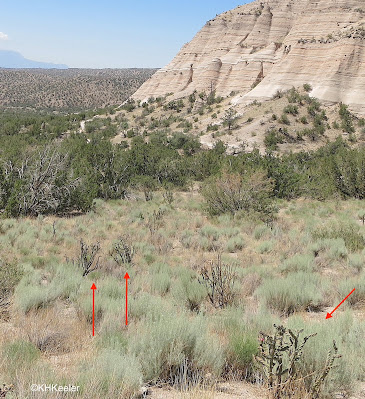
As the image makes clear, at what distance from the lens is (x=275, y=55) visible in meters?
44.7

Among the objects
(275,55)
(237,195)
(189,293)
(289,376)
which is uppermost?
(275,55)

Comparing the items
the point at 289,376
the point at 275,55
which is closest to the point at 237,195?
the point at 289,376

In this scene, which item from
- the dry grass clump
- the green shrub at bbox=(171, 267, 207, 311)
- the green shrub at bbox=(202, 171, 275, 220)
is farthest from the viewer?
the green shrub at bbox=(202, 171, 275, 220)

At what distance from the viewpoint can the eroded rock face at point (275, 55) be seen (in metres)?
34.8

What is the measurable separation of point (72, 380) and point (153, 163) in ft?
71.3

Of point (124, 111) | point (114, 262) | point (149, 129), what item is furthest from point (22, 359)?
point (124, 111)

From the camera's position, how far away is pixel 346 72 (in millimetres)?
34312

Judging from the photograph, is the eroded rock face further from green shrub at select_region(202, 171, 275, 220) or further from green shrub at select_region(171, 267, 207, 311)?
green shrub at select_region(171, 267, 207, 311)

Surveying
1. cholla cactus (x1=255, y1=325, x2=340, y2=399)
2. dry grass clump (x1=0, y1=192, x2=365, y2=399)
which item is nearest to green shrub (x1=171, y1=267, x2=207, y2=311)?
dry grass clump (x1=0, y1=192, x2=365, y2=399)

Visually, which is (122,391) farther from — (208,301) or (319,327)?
(208,301)

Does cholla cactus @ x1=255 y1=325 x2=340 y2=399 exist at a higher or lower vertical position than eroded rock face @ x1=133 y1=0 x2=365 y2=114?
lower

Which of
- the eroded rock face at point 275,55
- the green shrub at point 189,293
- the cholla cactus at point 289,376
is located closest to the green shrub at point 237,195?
the green shrub at point 189,293

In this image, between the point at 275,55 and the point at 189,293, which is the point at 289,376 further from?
the point at 275,55

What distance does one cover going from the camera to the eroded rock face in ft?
114
